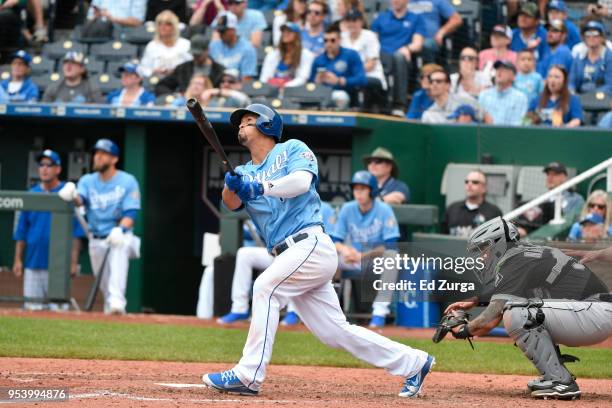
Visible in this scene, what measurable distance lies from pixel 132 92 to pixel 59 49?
2.01 m

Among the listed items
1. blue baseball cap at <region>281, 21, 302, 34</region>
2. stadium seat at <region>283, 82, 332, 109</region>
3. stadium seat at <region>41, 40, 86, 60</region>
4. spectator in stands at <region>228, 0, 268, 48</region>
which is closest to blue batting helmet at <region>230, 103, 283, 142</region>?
stadium seat at <region>283, 82, 332, 109</region>

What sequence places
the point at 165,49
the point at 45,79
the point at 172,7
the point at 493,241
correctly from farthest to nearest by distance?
the point at 172,7 < the point at 45,79 < the point at 165,49 < the point at 493,241

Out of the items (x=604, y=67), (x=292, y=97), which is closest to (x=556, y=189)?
(x=604, y=67)

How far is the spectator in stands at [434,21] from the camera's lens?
13906 millimetres

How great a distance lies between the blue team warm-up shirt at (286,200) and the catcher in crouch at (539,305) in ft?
3.09

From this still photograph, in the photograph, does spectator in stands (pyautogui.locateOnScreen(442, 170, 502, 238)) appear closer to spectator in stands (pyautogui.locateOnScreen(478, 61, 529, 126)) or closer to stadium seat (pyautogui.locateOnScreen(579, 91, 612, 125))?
spectator in stands (pyautogui.locateOnScreen(478, 61, 529, 126))

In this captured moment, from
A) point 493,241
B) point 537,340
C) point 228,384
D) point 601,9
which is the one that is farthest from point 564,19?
point 228,384

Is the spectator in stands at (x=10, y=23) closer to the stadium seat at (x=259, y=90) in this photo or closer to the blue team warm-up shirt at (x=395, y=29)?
the stadium seat at (x=259, y=90)

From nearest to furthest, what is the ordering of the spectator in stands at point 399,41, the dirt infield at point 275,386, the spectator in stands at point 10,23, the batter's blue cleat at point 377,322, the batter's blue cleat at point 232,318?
the dirt infield at point 275,386 < the batter's blue cleat at point 377,322 < the batter's blue cleat at point 232,318 < the spectator in stands at point 399,41 < the spectator in stands at point 10,23

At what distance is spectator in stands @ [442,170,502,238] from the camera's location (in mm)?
11742

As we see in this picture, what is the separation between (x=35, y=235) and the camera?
12.3 m

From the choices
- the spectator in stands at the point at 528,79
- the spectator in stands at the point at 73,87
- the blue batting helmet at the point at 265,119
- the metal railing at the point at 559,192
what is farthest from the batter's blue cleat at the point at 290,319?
the blue batting helmet at the point at 265,119

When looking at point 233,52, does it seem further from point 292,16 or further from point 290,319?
point 290,319

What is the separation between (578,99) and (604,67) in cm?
60
